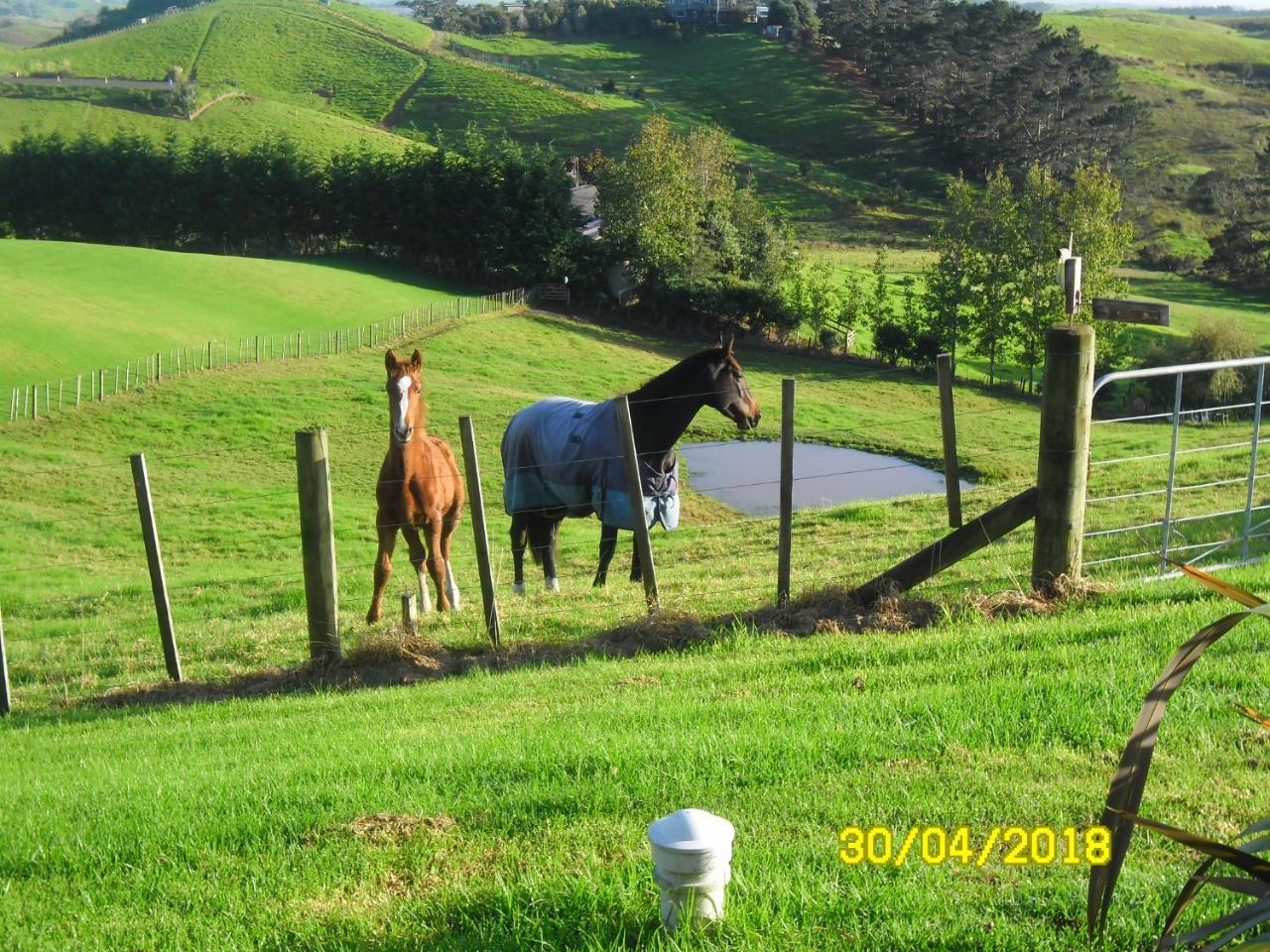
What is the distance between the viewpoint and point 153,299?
51.5 m

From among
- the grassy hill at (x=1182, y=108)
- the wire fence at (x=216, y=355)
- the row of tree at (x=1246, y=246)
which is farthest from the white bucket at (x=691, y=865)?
the grassy hill at (x=1182, y=108)

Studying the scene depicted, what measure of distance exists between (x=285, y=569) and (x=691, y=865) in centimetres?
2000

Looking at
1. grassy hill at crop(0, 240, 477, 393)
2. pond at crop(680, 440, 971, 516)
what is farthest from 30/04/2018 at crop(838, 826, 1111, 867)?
grassy hill at crop(0, 240, 477, 393)

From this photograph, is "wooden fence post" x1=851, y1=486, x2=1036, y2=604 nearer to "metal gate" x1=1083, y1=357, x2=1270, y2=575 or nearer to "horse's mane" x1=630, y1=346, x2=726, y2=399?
"metal gate" x1=1083, y1=357, x2=1270, y2=575

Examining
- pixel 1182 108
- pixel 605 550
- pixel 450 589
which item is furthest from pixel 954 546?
pixel 1182 108

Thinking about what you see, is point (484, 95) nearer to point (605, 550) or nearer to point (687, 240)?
point (687, 240)

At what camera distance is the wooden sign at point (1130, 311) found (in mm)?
10000

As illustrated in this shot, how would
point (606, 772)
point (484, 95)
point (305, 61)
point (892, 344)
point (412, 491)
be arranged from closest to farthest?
point (606, 772), point (412, 491), point (892, 344), point (484, 95), point (305, 61)

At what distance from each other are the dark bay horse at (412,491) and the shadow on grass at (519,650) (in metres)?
2.19

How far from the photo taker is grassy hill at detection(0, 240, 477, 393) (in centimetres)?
4281

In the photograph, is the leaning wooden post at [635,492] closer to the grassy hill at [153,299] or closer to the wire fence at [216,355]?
the wire fence at [216,355]

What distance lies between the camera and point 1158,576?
357 inches

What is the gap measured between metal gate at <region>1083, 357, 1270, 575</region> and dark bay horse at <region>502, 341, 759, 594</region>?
4.24m

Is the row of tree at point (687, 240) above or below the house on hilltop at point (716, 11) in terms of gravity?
below
